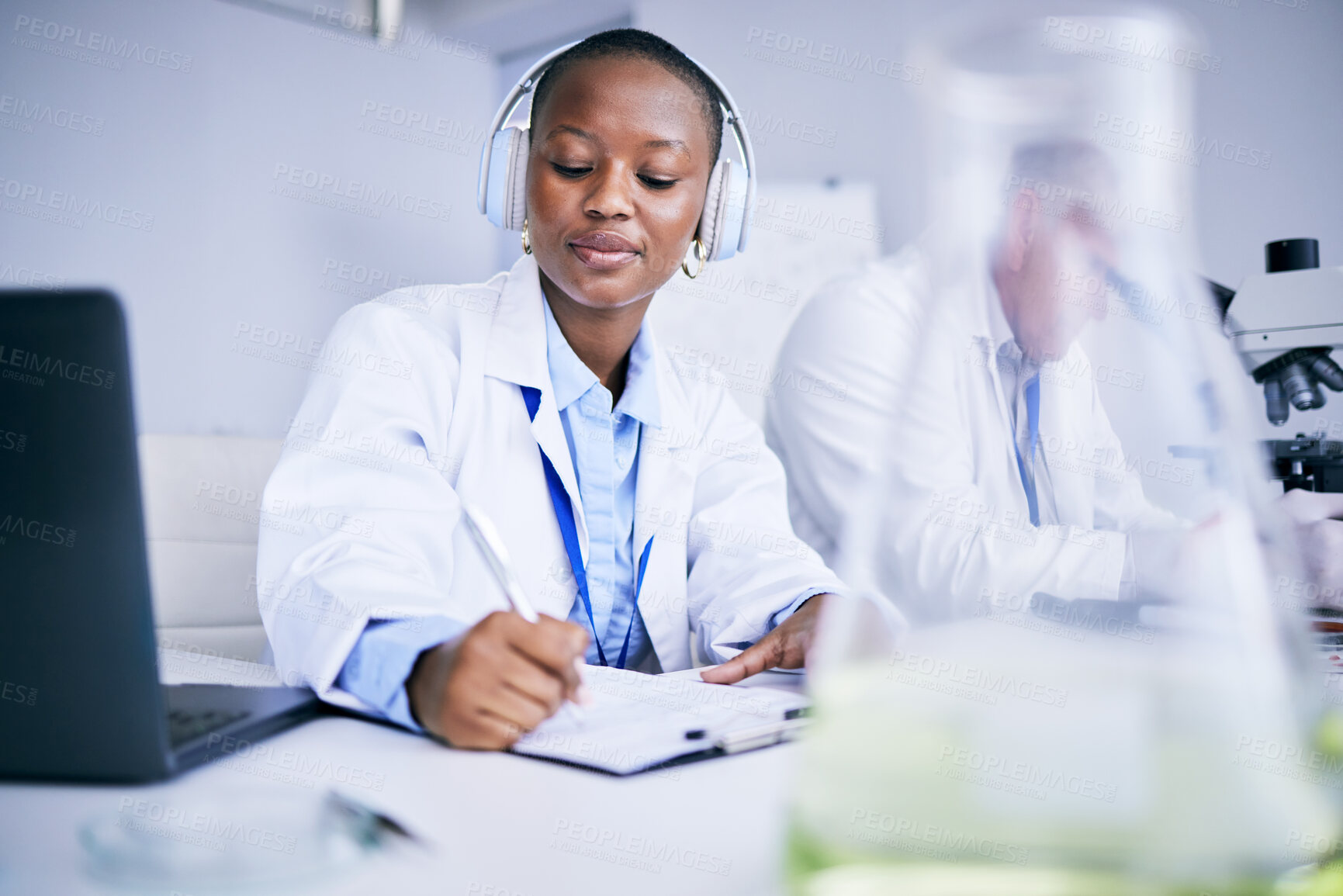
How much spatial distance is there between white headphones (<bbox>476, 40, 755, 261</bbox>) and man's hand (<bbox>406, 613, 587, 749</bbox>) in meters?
0.68

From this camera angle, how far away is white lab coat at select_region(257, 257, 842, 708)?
31.0 inches

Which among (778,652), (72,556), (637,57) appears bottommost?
(778,652)

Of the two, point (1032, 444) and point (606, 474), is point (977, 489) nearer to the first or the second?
point (1032, 444)

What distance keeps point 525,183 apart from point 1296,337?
1.02m

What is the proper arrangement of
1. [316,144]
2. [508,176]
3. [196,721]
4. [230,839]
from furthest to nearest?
[316,144]
[508,176]
[196,721]
[230,839]

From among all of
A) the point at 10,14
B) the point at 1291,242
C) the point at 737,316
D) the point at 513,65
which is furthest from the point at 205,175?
the point at 1291,242

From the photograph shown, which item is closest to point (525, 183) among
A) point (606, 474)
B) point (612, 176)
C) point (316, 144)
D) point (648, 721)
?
point (612, 176)

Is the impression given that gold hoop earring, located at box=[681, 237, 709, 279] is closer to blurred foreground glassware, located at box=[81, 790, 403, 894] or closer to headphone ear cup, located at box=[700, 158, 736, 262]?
headphone ear cup, located at box=[700, 158, 736, 262]

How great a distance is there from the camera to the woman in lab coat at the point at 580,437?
2.98ft

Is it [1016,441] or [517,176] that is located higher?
[517,176]

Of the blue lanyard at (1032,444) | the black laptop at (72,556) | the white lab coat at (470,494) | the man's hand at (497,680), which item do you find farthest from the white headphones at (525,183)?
the blue lanyard at (1032,444)

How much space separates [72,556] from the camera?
44 cm

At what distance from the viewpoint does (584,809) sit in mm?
491

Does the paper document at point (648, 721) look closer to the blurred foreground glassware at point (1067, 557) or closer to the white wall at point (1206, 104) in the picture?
the blurred foreground glassware at point (1067, 557)
